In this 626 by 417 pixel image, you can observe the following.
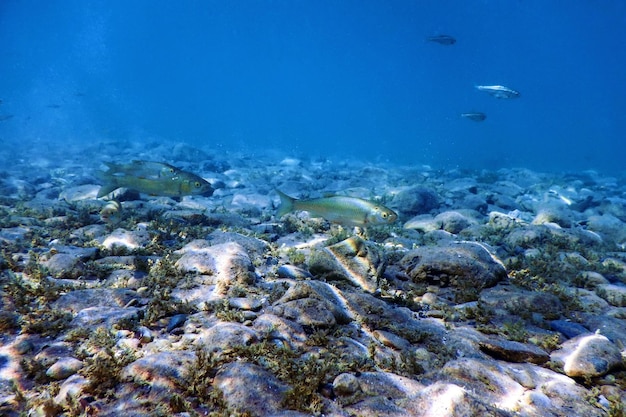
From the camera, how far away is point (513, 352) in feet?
12.2

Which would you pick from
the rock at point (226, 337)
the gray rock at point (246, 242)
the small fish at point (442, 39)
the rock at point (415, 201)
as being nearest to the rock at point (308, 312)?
the rock at point (226, 337)

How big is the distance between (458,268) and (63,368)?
17.4 ft

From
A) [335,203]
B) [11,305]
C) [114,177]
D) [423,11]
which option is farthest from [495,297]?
[423,11]

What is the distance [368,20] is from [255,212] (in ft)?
294

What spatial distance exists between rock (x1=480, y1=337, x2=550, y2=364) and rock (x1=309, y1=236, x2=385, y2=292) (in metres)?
1.69

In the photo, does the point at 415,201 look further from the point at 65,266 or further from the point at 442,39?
the point at 442,39

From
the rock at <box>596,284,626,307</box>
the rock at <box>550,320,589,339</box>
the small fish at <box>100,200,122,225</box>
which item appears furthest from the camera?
the small fish at <box>100,200,122,225</box>

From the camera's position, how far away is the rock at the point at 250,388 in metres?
2.64

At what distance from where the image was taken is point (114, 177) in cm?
682

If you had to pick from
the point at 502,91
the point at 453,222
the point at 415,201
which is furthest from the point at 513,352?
the point at 502,91

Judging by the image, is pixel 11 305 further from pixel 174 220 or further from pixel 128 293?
pixel 174 220

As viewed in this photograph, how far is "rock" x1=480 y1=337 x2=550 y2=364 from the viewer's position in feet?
12.1

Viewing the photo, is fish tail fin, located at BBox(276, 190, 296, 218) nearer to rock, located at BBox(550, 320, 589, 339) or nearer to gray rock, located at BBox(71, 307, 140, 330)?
gray rock, located at BBox(71, 307, 140, 330)

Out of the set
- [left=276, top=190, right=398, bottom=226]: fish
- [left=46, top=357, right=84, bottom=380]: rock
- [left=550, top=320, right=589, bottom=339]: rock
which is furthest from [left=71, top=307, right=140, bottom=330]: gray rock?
[left=550, top=320, right=589, bottom=339]: rock
